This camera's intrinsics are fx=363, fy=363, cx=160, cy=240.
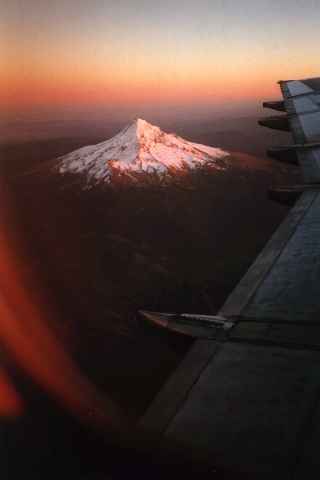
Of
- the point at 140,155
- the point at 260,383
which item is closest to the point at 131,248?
the point at 140,155

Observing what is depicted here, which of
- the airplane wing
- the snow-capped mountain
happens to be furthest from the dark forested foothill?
the airplane wing

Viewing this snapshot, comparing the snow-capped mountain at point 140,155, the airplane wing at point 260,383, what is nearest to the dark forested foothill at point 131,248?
the snow-capped mountain at point 140,155

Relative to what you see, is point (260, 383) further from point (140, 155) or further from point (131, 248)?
point (140, 155)

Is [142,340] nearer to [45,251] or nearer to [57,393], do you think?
[57,393]

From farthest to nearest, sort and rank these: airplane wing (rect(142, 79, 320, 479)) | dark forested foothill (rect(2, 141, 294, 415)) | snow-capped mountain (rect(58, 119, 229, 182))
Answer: snow-capped mountain (rect(58, 119, 229, 182))
dark forested foothill (rect(2, 141, 294, 415))
airplane wing (rect(142, 79, 320, 479))

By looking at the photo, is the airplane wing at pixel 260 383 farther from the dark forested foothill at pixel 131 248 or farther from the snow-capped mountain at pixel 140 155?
the snow-capped mountain at pixel 140 155

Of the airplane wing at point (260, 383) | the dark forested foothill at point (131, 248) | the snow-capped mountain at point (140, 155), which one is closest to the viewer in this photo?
the airplane wing at point (260, 383)

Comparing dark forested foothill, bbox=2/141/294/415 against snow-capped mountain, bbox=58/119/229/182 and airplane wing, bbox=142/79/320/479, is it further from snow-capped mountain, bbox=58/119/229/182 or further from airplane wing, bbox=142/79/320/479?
airplane wing, bbox=142/79/320/479
